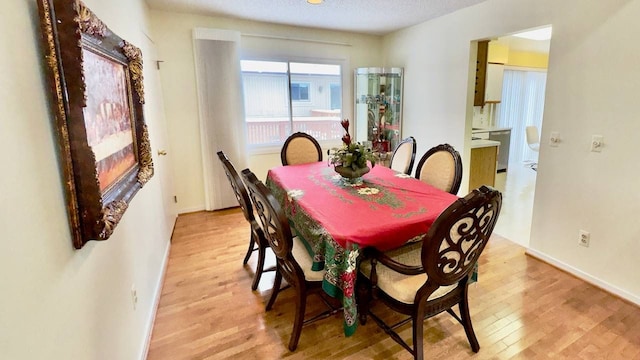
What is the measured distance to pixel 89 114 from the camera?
4.00 ft

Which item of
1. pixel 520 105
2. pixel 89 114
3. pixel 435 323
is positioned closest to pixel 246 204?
pixel 89 114

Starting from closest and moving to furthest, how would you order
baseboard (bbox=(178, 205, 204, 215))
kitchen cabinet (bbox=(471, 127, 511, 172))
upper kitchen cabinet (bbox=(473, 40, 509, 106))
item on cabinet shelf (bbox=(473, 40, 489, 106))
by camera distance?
1. baseboard (bbox=(178, 205, 204, 215))
2. item on cabinet shelf (bbox=(473, 40, 489, 106))
3. upper kitchen cabinet (bbox=(473, 40, 509, 106))
4. kitchen cabinet (bbox=(471, 127, 511, 172))

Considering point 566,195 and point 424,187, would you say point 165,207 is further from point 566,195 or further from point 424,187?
point 566,195

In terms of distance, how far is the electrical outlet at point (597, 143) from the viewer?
7.79 feet

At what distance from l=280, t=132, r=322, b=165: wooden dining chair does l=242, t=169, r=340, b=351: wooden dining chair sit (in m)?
1.60

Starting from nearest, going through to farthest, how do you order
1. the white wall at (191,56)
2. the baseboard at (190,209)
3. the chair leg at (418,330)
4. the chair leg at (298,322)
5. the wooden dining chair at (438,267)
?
the wooden dining chair at (438,267) → the chair leg at (418,330) → the chair leg at (298,322) → the white wall at (191,56) → the baseboard at (190,209)

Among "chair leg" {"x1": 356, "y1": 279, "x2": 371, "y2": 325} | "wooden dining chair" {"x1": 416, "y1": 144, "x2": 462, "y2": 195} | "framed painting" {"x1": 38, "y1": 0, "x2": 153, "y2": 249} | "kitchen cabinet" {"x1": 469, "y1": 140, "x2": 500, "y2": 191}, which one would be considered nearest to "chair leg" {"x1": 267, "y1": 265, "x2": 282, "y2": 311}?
"chair leg" {"x1": 356, "y1": 279, "x2": 371, "y2": 325}

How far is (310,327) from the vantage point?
81.7 inches

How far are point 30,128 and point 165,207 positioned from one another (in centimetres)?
241

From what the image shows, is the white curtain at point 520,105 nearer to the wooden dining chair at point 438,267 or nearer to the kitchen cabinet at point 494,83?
the kitchen cabinet at point 494,83

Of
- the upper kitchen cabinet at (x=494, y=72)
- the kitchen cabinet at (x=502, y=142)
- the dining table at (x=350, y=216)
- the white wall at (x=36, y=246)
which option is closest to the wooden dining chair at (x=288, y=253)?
the dining table at (x=350, y=216)

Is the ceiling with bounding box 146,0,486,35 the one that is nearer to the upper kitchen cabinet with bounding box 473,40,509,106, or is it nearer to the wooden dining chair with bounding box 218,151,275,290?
the wooden dining chair with bounding box 218,151,275,290

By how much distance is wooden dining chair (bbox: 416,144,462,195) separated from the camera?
250 centimetres

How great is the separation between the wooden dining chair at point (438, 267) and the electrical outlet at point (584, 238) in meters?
1.44
